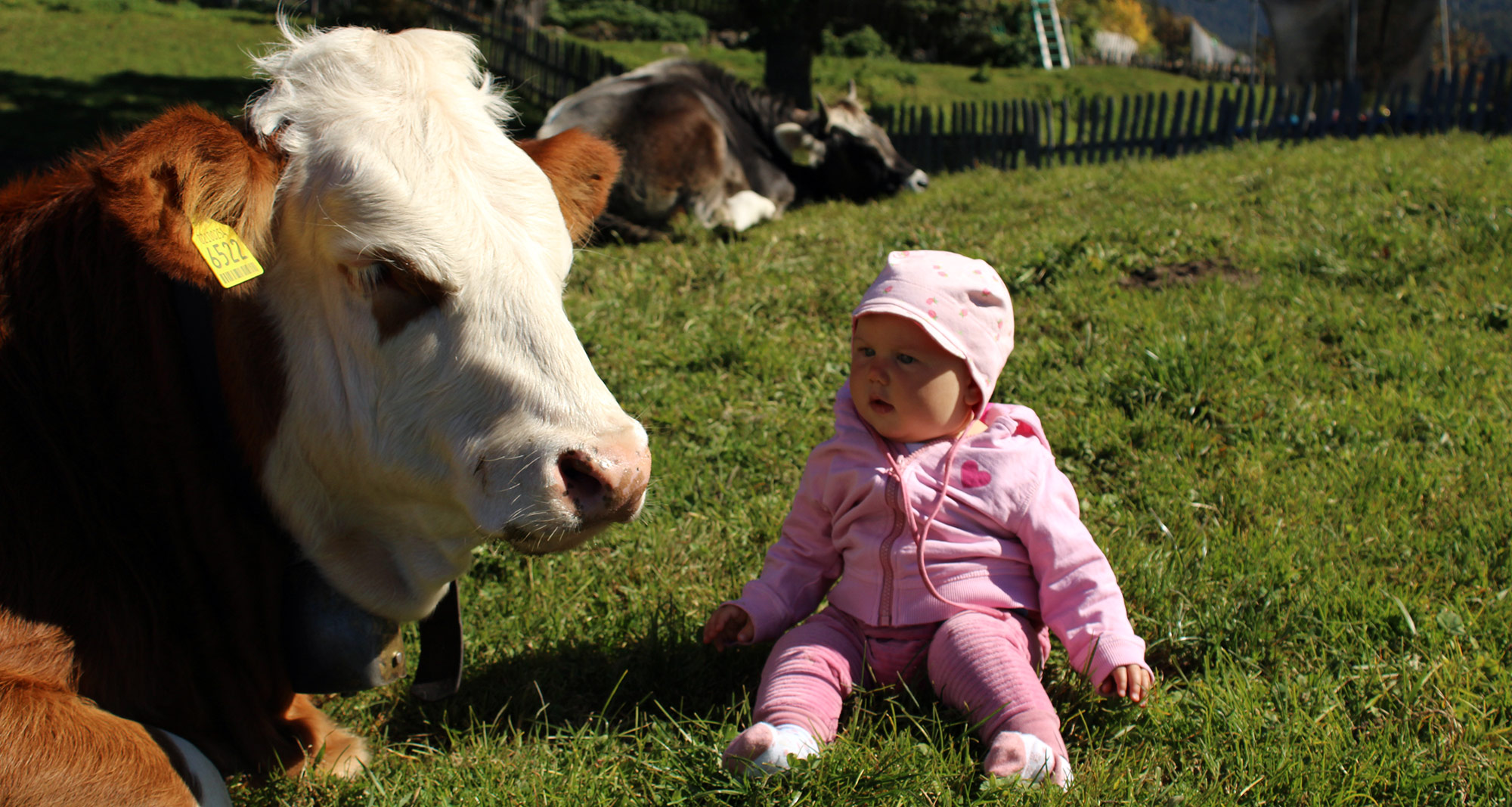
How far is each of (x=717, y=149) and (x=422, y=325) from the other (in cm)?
777

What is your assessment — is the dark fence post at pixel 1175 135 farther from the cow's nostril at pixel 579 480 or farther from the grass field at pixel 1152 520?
the cow's nostril at pixel 579 480

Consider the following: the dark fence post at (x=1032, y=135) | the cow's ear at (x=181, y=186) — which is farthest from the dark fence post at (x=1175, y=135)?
the cow's ear at (x=181, y=186)

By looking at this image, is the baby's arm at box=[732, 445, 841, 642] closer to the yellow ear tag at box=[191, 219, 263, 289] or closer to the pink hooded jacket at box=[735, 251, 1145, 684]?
Answer: the pink hooded jacket at box=[735, 251, 1145, 684]

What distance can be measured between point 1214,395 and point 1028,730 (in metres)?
2.47

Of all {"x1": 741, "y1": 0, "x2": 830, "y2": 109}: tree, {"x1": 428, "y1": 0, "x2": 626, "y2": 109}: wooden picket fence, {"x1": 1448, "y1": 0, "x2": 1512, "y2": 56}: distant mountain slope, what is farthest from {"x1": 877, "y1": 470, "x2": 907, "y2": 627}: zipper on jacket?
{"x1": 1448, "y1": 0, "x2": 1512, "y2": 56}: distant mountain slope

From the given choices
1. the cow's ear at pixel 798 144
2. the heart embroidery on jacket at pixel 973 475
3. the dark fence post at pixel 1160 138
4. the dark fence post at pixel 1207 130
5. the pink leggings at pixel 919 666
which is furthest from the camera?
the dark fence post at pixel 1160 138

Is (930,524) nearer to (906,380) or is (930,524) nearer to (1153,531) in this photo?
(906,380)

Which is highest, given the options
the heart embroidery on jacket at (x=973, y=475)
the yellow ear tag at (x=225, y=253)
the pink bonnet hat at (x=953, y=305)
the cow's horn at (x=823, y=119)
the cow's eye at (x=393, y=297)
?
the yellow ear tag at (x=225, y=253)

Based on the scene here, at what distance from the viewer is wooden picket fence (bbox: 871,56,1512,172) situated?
12.8 meters

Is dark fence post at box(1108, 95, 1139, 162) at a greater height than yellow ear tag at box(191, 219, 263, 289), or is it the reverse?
yellow ear tag at box(191, 219, 263, 289)

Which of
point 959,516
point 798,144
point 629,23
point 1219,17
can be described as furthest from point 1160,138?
point 1219,17

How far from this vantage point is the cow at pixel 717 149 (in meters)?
8.79

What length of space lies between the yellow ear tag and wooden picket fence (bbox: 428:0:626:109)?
14650mm

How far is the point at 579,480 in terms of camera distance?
6.59 feet
